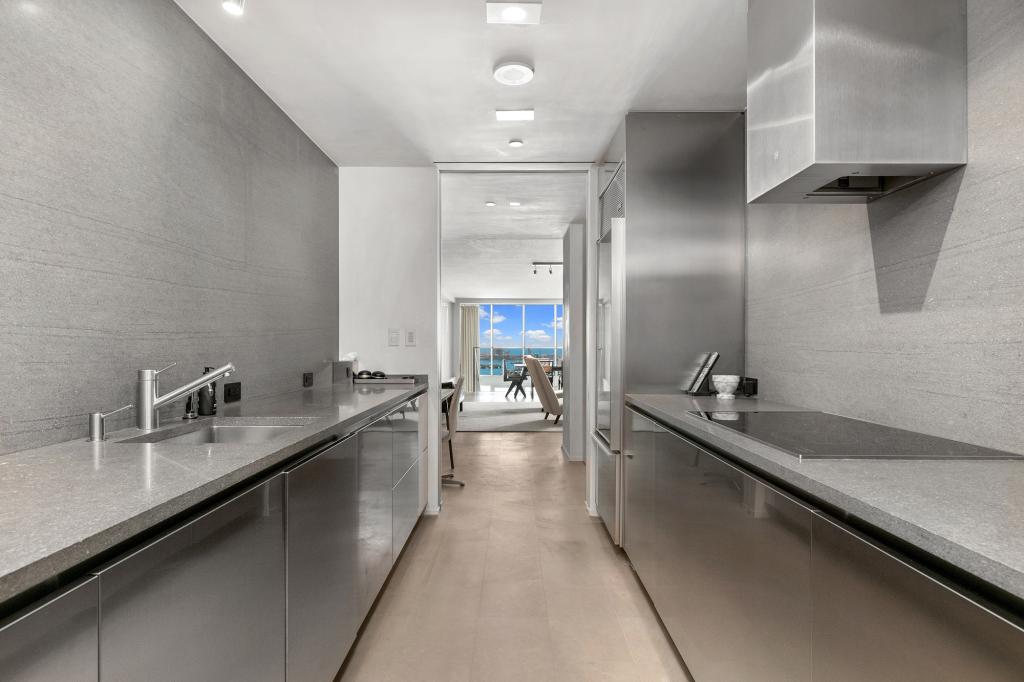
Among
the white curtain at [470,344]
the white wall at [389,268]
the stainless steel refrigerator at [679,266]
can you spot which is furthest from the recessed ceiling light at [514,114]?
the white curtain at [470,344]

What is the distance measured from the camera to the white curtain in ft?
51.0

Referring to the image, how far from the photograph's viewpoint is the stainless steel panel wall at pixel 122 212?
4.64 ft

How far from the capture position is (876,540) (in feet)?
3.09

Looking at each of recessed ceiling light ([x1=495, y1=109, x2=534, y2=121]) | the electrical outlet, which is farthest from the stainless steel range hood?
the electrical outlet

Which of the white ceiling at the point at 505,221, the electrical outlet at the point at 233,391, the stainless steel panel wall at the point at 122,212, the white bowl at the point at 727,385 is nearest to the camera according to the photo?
the stainless steel panel wall at the point at 122,212

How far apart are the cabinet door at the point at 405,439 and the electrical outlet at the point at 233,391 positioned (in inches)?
26.3

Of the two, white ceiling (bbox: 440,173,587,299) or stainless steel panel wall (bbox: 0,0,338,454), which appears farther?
white ceiling (bbox: 440,173,587,299)

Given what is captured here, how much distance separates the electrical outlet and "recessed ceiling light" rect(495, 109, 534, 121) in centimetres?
187

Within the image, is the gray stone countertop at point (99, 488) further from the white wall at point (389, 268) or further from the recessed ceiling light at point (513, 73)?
the white wall at point (389, 268)

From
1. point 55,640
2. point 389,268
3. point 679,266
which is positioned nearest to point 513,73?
point 679,266

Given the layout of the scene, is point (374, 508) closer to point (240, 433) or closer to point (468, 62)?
point (240, 433)

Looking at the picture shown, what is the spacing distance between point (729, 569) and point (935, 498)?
2.26 feet

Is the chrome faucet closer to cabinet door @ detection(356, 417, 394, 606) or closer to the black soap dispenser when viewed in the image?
the black soap dispenser

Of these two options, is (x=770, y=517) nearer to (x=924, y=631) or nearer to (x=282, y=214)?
(x=924, y=631)
